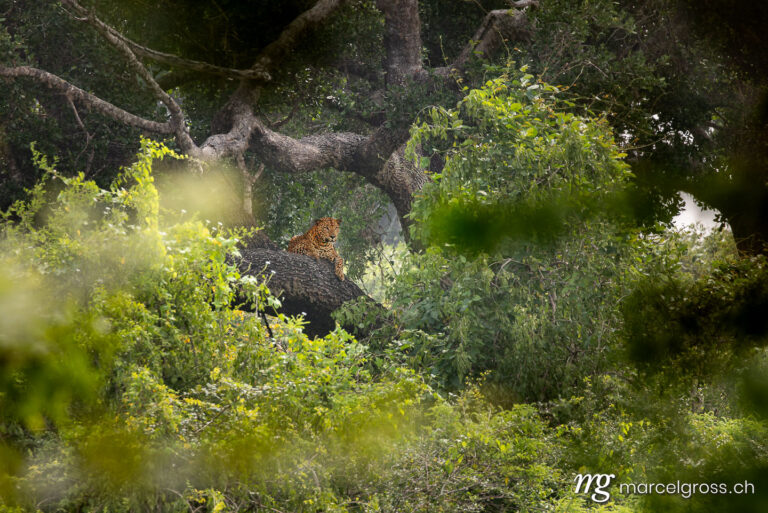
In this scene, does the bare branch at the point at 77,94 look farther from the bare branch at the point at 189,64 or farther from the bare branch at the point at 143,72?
the bare branch at the point at 189,64

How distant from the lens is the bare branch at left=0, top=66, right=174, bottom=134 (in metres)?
8.05

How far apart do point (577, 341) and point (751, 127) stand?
2.88m

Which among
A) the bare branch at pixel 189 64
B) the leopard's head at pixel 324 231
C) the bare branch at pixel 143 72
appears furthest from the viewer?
the leopard's head at pixel 324 231

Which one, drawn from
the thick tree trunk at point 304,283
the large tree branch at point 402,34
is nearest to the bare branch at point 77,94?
the thick tree trunk at point 304,283

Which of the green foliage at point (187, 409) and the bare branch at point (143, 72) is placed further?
the bare branch at point (143, 72)

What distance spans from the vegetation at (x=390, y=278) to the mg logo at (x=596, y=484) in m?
0.03

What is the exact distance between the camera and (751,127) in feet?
23.7

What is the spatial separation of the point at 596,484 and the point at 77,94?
7029 millimetres

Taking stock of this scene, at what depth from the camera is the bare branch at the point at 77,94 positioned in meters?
8.05

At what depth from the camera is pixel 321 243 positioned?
10.4m

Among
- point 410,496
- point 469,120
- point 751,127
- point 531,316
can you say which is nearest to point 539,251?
point 531,316

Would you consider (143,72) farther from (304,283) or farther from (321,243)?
(321,243)

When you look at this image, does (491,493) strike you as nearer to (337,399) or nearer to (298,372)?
(337,399)

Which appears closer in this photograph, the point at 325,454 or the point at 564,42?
the point at 325,454
